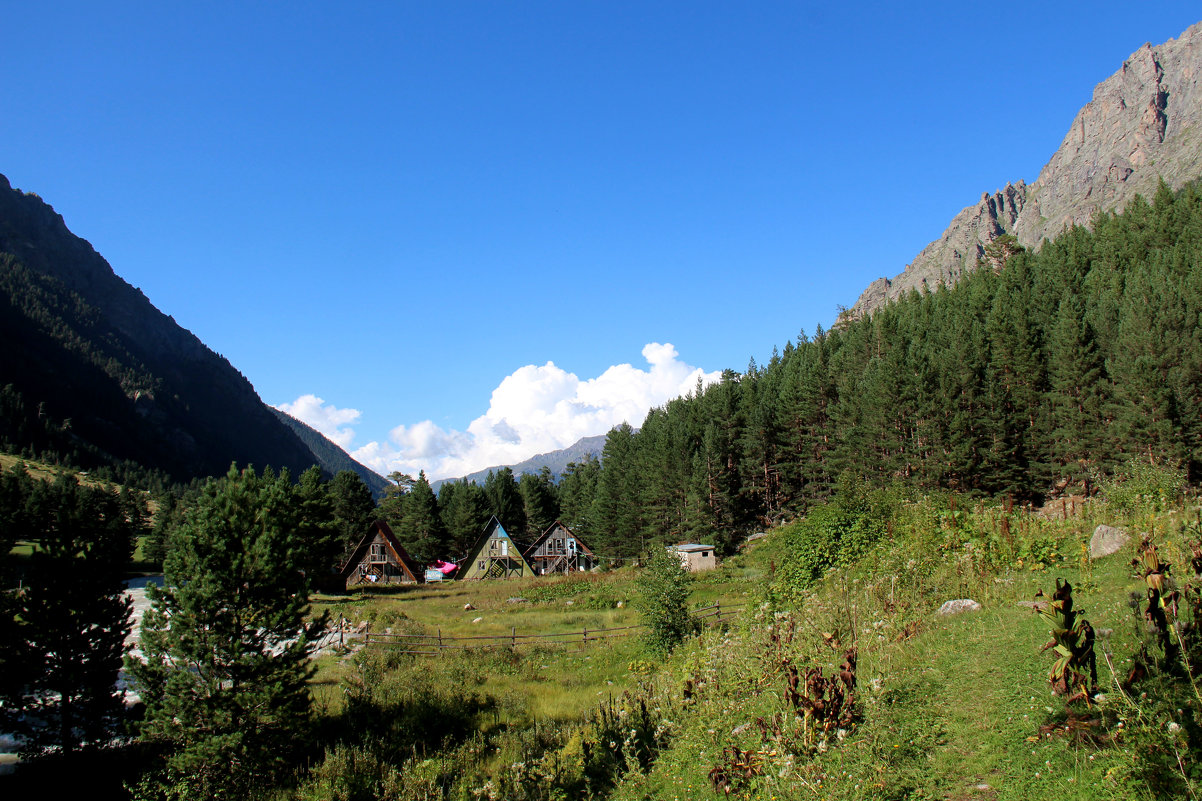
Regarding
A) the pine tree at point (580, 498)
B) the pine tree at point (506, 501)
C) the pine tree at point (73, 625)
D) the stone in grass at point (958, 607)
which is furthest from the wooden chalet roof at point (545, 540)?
the stone in grass at point (958, 607)

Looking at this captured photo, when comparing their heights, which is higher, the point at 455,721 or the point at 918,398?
the point at 918,398

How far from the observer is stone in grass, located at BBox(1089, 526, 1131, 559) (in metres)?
10.3

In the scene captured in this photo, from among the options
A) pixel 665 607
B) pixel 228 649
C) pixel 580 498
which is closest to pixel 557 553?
pixel 580 498

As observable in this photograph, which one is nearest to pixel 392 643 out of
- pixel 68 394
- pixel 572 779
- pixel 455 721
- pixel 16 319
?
pixel 455 721

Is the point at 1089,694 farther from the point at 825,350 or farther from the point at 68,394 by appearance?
the point at 68,394

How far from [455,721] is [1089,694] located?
632 inches

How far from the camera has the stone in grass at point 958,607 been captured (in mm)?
9562

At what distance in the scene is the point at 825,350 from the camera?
8088cm

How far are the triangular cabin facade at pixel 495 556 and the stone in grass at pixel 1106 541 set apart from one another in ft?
201

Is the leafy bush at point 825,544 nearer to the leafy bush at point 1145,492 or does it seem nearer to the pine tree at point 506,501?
the leafy bush at point 1145,492

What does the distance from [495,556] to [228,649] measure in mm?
55056

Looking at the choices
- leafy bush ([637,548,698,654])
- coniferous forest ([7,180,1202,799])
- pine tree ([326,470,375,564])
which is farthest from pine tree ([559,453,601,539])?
leafy bush ([637,548,698,654])

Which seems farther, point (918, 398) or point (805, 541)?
point (918, 398)

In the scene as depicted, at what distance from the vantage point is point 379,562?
65125 millimetres
